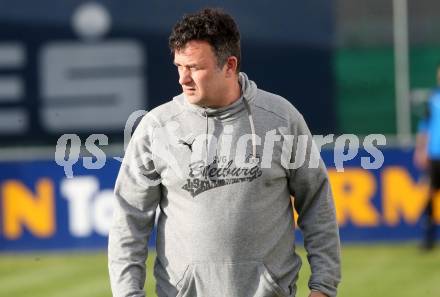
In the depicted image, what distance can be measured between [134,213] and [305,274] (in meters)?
6.74

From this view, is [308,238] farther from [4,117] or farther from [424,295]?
[4,117]

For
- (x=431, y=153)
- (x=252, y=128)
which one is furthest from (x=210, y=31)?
(x=431, y=153)

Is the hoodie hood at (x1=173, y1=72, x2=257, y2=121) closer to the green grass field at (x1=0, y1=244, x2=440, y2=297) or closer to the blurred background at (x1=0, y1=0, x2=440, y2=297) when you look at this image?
the green grass field at (x1=0, y1=244, x2=440, y2=297)

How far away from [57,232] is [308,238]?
930 centimetres

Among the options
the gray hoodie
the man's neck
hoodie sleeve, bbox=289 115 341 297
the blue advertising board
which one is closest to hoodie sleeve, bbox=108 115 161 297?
the gray hoodie

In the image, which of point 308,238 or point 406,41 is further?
point 406,41

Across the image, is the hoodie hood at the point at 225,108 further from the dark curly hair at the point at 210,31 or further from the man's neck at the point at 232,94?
the dark curly hair at the point at 210,31

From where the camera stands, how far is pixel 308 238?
448 centimetres

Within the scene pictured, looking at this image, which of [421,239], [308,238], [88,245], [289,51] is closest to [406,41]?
[289,51]

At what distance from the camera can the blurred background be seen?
13.5 m

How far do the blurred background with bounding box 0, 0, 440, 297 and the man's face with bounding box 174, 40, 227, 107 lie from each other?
9000mm

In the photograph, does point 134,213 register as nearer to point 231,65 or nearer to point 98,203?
point 231,65

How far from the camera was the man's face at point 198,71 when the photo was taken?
4188mm

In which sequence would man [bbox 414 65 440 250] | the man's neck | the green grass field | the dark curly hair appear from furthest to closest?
man [bbox 414 65 440 250] → the green grass field → the man's neck → the dark curly hair
